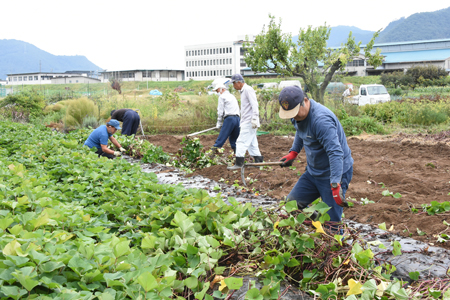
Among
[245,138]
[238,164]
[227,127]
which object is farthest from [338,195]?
[227,127]

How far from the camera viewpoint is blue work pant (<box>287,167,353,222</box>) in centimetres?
338

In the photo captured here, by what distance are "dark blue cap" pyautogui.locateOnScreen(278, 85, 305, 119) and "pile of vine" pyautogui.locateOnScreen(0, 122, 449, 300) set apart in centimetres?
86

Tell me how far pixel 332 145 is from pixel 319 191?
65 centimetres

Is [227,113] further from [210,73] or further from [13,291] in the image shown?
[210,73]

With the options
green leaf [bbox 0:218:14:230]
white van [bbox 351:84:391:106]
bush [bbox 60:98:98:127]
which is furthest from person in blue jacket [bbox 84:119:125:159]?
white van [bbox 351:84:391:106]

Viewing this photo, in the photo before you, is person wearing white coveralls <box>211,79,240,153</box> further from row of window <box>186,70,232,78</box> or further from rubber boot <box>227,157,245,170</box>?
row of window <box>186,70,232,78</box>

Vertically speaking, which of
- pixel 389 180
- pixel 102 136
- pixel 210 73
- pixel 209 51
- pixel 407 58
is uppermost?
pixel 209 51

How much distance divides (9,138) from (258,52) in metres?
13.5

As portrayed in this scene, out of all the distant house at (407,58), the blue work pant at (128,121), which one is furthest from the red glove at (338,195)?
the distant house at (407,58)

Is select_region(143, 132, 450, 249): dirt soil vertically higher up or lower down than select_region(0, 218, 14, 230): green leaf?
lower down

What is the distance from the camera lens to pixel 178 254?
206cm

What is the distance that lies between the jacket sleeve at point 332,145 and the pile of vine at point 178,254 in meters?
0.65

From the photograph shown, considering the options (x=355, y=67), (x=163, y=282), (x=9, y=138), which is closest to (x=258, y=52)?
(x=9, y=138)

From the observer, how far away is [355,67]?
54656 millimetres
